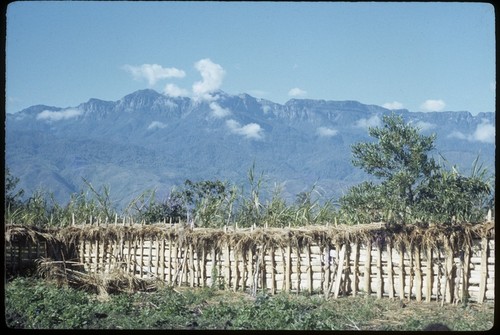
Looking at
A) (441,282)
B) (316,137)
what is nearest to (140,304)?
(441,282)

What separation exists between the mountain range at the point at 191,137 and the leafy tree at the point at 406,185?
116 ft

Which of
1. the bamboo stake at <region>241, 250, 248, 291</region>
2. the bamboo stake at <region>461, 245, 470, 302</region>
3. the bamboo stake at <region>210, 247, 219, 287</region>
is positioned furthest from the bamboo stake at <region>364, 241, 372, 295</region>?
the bamboo stake at <region>210, 247, 219, 287</region>

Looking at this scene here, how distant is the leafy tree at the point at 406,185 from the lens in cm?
1203

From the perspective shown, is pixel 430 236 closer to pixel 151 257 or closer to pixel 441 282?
pixel 441 282

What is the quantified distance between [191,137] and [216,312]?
82.1 meters

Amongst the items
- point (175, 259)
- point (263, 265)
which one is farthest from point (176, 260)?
point (263, 265)

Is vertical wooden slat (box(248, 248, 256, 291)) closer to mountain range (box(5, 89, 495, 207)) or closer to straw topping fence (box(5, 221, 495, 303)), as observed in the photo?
straw topping fence (box(5, 221, 495, 303))

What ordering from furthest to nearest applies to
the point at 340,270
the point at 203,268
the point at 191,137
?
the point at 191,137 → the point at 203,268 → the point at 340,270

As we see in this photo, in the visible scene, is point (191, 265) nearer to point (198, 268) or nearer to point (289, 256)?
point (198, 268)

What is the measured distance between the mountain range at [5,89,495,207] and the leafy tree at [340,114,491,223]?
3538cm

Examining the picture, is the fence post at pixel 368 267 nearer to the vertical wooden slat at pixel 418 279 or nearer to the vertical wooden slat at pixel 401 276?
the vertical wooden slat at pixel 401 276

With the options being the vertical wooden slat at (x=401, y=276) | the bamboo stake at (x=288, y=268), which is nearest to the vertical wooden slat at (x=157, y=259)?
the bamboo stake at (x=288, y=268)

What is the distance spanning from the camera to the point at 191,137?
293 ft

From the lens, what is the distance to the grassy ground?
7.48 meters
